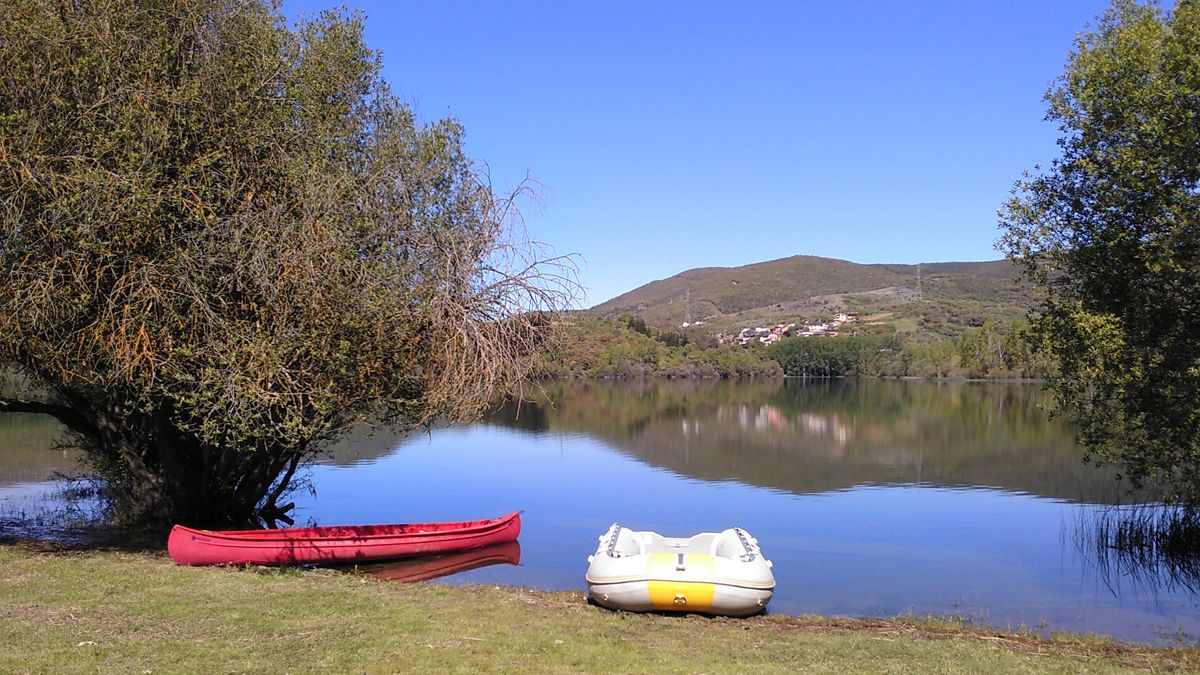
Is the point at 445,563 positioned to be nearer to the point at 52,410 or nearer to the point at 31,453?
the point at 52,410

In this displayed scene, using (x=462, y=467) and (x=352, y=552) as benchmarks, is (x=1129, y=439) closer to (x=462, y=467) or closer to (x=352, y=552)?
(x=352, y=552)

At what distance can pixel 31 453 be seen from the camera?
110 ft

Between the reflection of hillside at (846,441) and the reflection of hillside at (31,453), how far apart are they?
19.8 meters

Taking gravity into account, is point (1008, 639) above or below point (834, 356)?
below

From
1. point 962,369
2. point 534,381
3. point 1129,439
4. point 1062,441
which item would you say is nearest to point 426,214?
point 534,381

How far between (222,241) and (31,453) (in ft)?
84.4

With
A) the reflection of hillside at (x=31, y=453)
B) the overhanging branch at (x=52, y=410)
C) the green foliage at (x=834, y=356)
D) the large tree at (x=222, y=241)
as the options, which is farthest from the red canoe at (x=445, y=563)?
the green foliage at (x=834, y=356)

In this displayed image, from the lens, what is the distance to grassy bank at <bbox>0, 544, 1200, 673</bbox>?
351 inches

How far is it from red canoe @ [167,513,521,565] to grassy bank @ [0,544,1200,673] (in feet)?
Answer: 2.59

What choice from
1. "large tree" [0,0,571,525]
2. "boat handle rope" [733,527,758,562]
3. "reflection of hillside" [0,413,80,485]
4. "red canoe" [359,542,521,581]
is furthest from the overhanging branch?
"boat handle rope" [733,527,758,562]

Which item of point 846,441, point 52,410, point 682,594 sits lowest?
point 682,594

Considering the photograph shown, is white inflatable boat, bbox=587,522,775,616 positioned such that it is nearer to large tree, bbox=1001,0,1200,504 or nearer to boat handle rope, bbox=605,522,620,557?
boat handle rope, bbox=605,522,620,557

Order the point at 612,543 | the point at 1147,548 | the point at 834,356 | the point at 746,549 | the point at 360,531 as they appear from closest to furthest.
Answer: the point at 746,549 → the point at 612,543 → the point at 360,531 → the point at 1147,548 → the point at 834,356

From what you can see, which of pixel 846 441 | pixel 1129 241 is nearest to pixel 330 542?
pixel 1129 241
